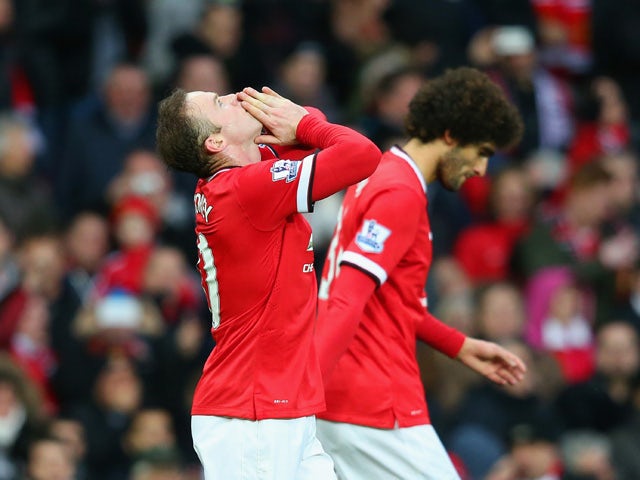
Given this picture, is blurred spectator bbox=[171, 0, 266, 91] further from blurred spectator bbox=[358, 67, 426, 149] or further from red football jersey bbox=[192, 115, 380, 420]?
red football jersey bbox=[192, 115, 380, 420]

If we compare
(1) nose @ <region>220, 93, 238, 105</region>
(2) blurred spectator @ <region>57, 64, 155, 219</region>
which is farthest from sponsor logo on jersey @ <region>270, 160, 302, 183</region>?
(2) blurred spectator @ <region>57, 64, 155, 219</region>

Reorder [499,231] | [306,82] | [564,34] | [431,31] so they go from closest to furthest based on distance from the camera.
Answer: [499,231] → [306,82] → [431,31] → [564,34]

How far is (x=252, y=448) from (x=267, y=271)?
0.59 meters

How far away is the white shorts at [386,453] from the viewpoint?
5.53 m

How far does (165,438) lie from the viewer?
29.2 feet

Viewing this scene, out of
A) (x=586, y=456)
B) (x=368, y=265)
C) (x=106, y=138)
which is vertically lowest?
(x=586, y=456)

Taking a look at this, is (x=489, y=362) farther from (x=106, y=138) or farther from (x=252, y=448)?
(x=106, y=138)

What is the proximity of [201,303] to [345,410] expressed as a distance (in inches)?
176

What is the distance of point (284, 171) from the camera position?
484 cm

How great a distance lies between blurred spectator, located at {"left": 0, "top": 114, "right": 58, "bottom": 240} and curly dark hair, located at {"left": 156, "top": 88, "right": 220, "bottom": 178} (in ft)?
16.2

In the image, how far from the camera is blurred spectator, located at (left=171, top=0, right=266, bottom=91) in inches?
458

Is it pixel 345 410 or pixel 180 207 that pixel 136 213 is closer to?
pixel 180 207

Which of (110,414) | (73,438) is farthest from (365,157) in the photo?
(110,414)

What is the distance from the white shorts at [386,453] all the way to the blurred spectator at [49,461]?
3114mm
